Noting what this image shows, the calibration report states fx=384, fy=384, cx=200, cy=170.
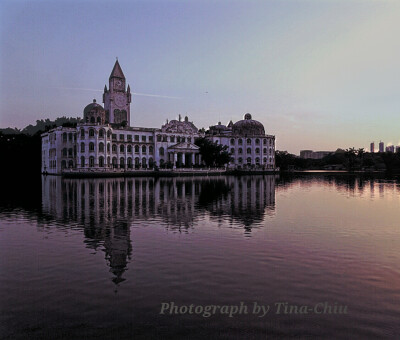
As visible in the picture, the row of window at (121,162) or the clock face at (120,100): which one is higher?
the clock face at (120,100)

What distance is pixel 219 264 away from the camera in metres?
14.3

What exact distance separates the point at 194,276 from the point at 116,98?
14262cm

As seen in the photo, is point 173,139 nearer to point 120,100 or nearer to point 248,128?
point 120,100

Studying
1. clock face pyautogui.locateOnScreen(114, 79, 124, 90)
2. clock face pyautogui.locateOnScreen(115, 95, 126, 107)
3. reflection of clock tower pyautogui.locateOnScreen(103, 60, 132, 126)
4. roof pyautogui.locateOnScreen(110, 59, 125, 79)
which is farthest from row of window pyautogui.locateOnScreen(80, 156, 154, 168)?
roof pyautogui.locateOnScreen(110, 59, 125, 79)

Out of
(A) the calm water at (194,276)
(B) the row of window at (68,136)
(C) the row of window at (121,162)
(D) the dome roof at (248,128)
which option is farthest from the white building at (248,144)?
(A) the calm water at (194,276)

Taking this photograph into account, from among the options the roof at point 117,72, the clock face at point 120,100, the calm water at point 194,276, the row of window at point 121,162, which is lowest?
the calm water at point 194,276

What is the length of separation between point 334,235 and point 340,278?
7.79 meters

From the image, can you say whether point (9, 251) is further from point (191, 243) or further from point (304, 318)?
point (304, 318)

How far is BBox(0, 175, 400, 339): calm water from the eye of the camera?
914cm

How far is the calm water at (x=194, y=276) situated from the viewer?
914 centimetres

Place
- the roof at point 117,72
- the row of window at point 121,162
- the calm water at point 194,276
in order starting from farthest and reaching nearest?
the roof at point 117,72, the row of window at point 121,162, the calm water at point 194,276

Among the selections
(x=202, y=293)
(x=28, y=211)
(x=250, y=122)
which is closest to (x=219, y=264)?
(x=202, y=293)

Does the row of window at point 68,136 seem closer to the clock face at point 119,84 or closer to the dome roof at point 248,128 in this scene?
the clock face at point 119,84

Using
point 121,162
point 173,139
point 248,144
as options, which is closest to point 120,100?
point 173,139
